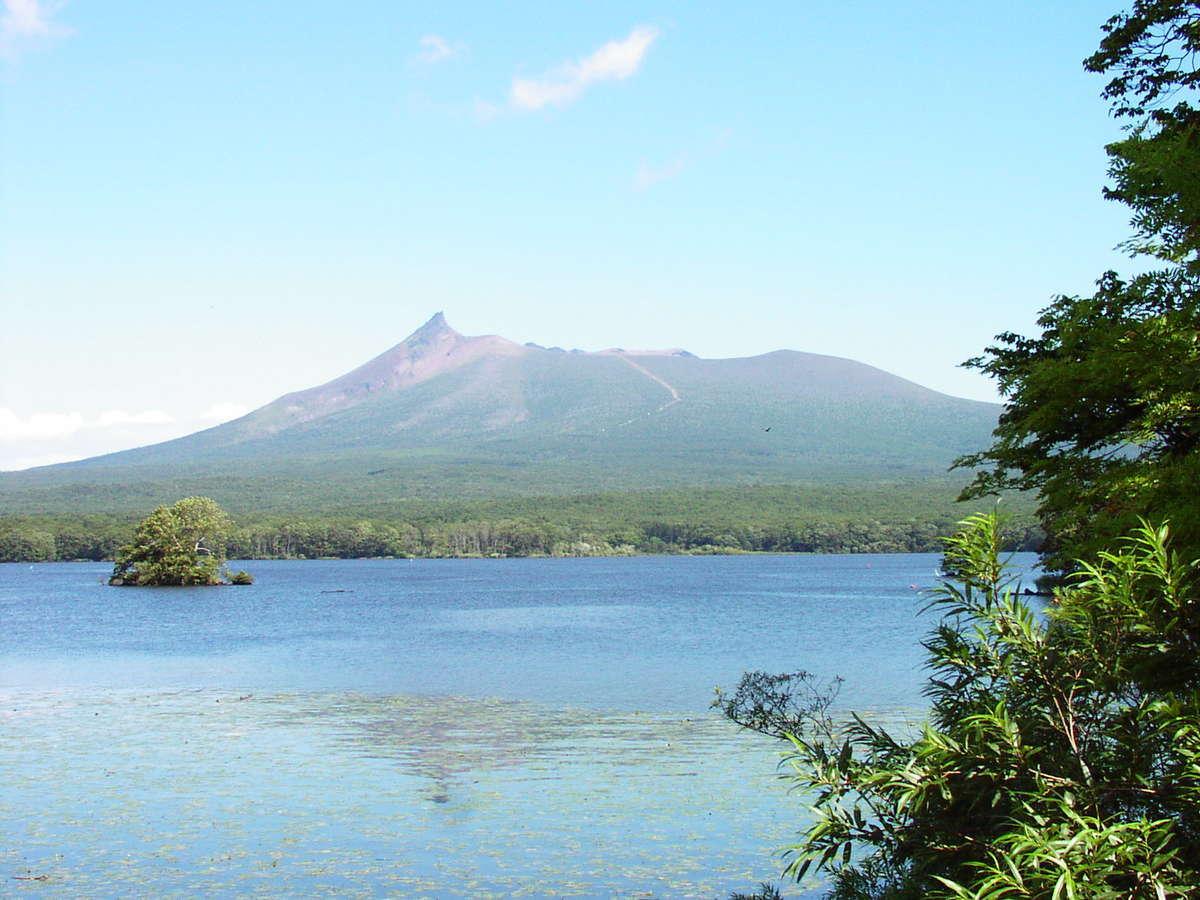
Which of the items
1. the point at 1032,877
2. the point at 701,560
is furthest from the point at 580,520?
the point at 1032,877

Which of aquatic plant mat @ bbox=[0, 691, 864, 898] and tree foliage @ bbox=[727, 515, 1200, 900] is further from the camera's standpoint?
aquatic plant mat @ bbox=[0, 691, 864, 898]

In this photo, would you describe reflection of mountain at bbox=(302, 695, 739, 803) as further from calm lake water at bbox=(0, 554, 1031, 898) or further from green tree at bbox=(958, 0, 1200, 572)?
green tree at bbox=(958, 0, 1200, 572)

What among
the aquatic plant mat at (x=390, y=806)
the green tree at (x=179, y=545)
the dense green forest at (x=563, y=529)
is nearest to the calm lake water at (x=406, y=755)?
the aquatic plant mat at (x=390, y=806)

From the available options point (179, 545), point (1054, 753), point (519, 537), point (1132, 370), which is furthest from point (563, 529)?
point (1054, 753)

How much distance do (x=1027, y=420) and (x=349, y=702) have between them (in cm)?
1902

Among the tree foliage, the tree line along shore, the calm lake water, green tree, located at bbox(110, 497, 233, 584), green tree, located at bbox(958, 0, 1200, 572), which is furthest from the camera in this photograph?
the tree line along shore

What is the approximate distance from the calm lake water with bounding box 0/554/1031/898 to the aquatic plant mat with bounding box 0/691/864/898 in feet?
0.16

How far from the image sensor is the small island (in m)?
76.4

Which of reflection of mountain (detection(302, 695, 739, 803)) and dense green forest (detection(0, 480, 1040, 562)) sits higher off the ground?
dense green forest (detection(0, 480, 1040, 562))

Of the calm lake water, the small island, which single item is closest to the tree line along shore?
the small island

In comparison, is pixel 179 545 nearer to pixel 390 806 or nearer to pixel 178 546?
pixel 178 546

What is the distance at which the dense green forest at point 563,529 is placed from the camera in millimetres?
131750

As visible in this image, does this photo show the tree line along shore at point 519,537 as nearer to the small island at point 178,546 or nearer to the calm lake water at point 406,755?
the small island at point 178,546

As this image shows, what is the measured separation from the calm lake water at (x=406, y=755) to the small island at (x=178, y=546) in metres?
24.4
